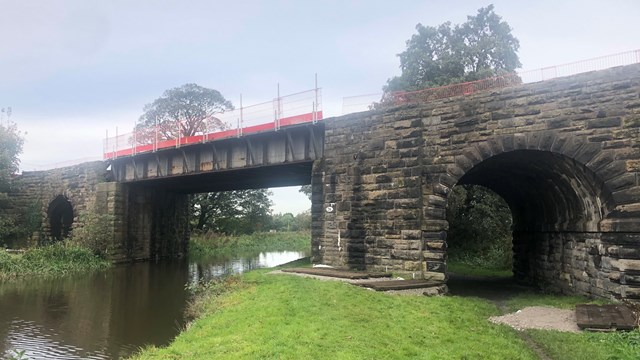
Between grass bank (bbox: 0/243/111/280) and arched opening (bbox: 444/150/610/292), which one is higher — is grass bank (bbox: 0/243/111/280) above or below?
below

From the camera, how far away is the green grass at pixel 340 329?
754cm

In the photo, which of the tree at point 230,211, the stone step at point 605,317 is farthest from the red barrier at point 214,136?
the tree at point 230,211

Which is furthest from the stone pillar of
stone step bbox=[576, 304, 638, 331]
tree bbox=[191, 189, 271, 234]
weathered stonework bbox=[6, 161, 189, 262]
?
stone step bbox=[576, 304, 638, 331]

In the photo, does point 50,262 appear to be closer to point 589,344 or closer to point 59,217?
point 59,217

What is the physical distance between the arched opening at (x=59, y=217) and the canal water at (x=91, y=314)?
12257 mm

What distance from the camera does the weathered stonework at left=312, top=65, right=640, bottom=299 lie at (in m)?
13.0

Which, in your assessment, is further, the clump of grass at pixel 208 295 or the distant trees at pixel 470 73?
the distant trees at pixel 470 73

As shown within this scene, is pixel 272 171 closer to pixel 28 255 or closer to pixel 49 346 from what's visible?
pixel 28 255

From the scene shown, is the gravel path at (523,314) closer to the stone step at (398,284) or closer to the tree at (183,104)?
the stone step at (398,284)

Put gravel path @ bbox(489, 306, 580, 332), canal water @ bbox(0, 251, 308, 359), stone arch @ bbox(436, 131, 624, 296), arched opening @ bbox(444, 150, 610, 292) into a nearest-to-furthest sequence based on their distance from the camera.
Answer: gravel path @ bbox(489, 306, 580, 332)
canal water @ bbox(0, 251, 308, 359)
stone arch @ bbox(436, 131, 624, 296)
arched opening @ bbox(444, 150, 610, 292)

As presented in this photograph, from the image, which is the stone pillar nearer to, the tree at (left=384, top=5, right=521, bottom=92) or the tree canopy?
the tree canopy

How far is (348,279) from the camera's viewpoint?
14.5 metres

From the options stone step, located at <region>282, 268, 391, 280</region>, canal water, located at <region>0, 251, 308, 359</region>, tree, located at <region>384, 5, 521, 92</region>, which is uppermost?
tree, located at <region>384, 5, 521, 92</region>

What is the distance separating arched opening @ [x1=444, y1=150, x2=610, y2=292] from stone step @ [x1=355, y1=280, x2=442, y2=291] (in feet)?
14.4
